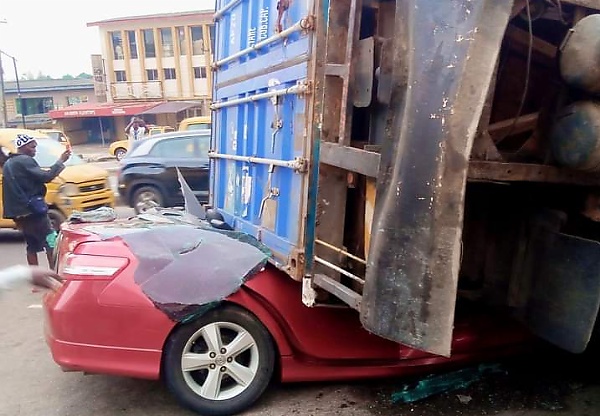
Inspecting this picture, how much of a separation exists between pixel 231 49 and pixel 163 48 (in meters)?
42.1

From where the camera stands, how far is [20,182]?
660 centimetres

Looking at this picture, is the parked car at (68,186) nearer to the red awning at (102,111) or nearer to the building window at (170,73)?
the red awning at (102,111)

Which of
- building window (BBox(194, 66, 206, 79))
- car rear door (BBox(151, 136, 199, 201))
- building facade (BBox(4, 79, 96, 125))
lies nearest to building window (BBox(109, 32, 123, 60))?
building facade (BBox(4, 79, 96, 125))

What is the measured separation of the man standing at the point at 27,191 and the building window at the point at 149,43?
40.8m

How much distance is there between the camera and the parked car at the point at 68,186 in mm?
9125

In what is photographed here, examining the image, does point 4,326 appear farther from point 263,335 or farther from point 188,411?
point 263,335

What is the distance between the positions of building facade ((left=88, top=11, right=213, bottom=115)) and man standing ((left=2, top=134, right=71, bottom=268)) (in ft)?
122

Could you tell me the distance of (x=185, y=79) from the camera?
44.6m

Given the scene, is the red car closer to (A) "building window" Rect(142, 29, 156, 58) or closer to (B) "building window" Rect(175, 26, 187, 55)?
(B) "building window" Rect(175, 26, 187, 55)

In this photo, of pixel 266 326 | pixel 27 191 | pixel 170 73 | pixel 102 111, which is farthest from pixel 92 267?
pixel 170 73

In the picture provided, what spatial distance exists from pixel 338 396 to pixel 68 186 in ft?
23.0

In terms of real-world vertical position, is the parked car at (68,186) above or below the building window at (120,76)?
below

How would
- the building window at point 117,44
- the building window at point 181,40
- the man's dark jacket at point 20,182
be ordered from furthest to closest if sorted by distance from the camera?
the building window at point 117,44, the building window at point 181,40, the man's dark jacket at point 20,182

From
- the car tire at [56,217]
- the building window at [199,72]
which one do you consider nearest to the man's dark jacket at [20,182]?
the car tire at [56,217]
